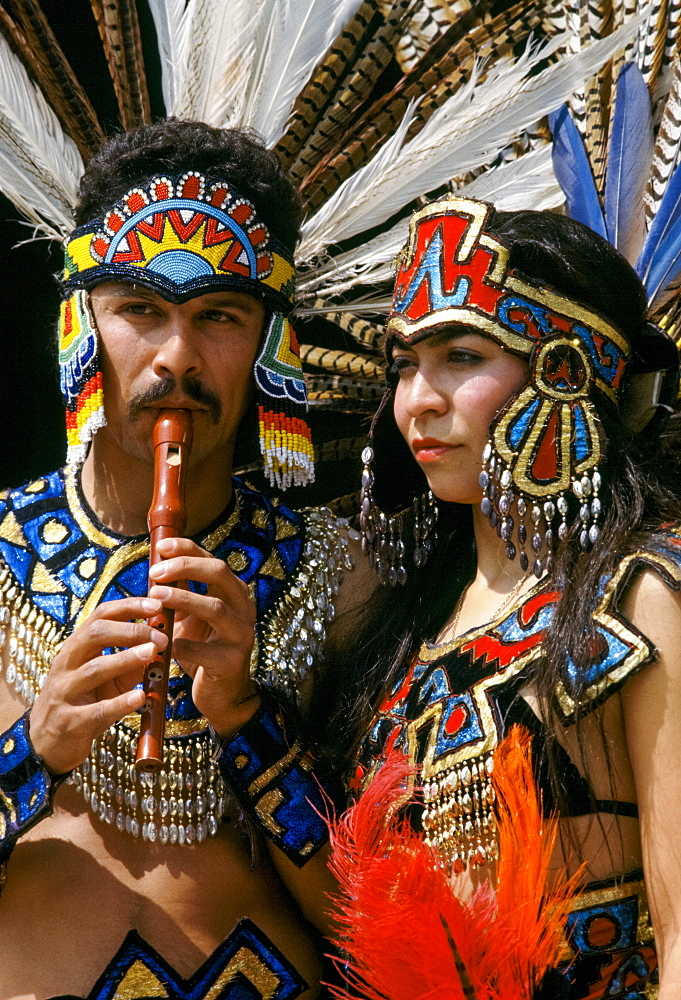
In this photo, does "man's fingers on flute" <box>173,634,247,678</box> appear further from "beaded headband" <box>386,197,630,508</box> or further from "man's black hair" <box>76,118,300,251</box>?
"man's black hair" <box>76,118,300,251</box>

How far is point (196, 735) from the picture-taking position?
→ 2748 millimetres

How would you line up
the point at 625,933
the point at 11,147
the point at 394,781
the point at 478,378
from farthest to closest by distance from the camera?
the point at 11,147 → the point at 478,378 → the point at 394,781 → the point at 625,933

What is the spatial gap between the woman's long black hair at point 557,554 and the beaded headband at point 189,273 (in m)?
0.34

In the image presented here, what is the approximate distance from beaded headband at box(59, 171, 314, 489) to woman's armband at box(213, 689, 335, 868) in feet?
2.27

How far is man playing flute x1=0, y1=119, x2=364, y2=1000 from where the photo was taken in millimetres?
2523

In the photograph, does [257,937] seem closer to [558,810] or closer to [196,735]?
[196,735]

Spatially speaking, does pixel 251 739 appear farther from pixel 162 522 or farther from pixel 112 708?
pixel 162 522

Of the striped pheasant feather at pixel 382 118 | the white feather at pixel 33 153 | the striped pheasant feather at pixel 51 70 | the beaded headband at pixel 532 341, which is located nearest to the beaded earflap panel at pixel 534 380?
the beaded headband at pixel 532 341

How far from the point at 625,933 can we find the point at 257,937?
0.86m

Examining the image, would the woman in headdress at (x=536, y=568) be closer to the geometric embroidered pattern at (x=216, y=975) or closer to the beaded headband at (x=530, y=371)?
the beaded headband at (x=530, y=371)

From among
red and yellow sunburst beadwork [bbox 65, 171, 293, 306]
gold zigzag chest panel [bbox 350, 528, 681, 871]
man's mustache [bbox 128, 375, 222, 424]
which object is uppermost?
red and yellow sunburst beadwork [bbox 65, 171, 293, 306]

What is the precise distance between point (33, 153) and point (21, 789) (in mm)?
1740

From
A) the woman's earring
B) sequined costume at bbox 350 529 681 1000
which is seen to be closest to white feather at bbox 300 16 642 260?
the woman's earring

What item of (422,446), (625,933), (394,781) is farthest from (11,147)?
(625,933)
